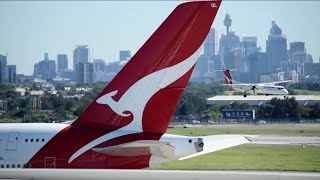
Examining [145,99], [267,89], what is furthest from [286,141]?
[267,89]

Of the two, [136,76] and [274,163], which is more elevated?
[136,76]

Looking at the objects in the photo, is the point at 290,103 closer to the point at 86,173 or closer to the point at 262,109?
the point at 262,109

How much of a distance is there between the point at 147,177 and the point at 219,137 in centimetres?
1040

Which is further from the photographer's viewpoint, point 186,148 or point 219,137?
point 219,137

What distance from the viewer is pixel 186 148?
18094 millimetres

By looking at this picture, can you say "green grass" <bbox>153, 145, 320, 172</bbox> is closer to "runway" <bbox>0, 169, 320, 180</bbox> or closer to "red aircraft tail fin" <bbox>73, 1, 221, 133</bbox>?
"red aircraft tail fin" <bbox>73, 1, 221, 133</bbox>

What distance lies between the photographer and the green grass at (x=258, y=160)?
35.5 m

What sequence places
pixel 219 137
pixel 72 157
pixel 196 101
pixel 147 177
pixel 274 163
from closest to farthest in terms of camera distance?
pixel 147 177
pixel 72 157
pixel 219 137
pixel 274 163
pixel 196 101

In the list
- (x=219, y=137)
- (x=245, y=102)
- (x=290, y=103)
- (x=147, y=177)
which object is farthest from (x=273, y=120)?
(x=147, y=177)

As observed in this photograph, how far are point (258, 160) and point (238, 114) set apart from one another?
60125mm

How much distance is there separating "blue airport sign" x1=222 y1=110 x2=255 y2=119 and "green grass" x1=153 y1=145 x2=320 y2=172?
48.3m

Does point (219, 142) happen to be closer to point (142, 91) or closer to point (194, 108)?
point (142, 91)

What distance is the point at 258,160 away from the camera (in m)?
39.9

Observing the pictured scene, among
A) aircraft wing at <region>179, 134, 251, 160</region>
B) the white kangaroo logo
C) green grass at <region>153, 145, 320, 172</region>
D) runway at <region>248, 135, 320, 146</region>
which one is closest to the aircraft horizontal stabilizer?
the white kangaroo logo
